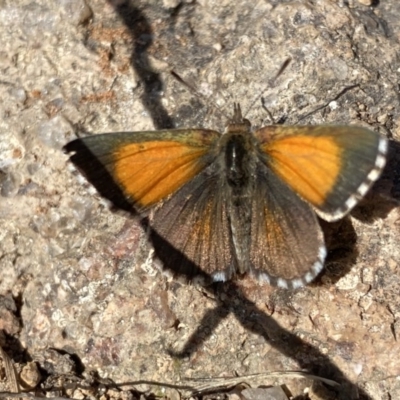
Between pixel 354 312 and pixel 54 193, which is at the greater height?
pixel 54 193

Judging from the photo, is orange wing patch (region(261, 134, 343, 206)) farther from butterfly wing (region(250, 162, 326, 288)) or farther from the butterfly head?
the butterfly head

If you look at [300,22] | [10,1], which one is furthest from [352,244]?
[10,1]

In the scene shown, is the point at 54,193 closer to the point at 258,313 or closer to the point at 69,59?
the point at 69,59

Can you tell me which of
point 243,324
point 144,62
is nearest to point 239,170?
point 243,324

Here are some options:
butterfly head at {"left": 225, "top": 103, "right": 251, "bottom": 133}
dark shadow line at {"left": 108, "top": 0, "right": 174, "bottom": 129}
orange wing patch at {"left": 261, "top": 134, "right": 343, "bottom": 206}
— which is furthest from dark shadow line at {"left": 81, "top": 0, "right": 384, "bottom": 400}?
orange wing patch at {"left": 261, "top": 134, "right": 343, "bottom": 206}

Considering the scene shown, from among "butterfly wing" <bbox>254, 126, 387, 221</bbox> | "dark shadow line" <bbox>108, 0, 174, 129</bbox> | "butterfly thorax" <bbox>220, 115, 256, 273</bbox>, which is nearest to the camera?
"butterfly wing" <bbox>254, 126, 387, 221</bbox>

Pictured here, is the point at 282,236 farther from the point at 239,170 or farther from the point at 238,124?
the point at 238,124

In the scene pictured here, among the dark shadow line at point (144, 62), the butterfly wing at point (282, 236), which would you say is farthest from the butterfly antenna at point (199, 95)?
the butterfly wing at point (282, 236)
